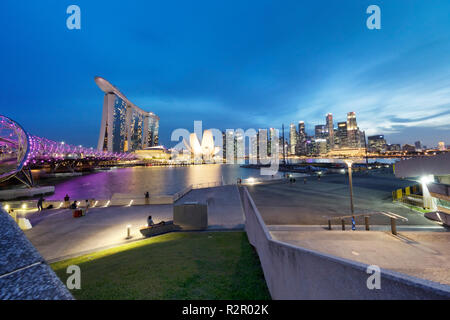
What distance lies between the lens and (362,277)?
2.41m

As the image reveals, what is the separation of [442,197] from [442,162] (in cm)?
188

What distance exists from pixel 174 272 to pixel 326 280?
4.23 meters

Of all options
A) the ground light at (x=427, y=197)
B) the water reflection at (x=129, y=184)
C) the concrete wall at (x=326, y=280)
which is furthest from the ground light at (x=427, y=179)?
the water reflection at (x=129, y=184)

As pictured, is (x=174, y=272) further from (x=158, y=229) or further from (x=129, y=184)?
(x=129, y=184)

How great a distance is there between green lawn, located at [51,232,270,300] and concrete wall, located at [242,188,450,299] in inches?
38.5

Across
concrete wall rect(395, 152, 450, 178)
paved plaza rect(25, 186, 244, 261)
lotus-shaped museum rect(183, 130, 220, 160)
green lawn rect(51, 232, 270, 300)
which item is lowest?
paved plaza rect(25, 186, 244, 261)

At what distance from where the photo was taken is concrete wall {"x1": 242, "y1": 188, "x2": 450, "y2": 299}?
1959 millimetres

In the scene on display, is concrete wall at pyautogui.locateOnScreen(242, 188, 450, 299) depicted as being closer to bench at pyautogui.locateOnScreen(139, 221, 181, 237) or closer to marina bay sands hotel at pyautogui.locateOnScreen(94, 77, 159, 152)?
bench at pyautogui.locateOnScreen(139, 221, 181, 237)

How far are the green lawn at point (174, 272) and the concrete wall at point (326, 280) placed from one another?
98 cm

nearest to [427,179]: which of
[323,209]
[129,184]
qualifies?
[323,209]

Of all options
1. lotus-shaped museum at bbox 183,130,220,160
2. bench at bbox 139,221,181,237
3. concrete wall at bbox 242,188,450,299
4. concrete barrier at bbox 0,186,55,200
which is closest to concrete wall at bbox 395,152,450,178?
concrete wall at bbox 242,188,450,299

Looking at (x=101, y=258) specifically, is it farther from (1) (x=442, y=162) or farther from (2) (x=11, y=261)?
(1) (x=442, y=162)
